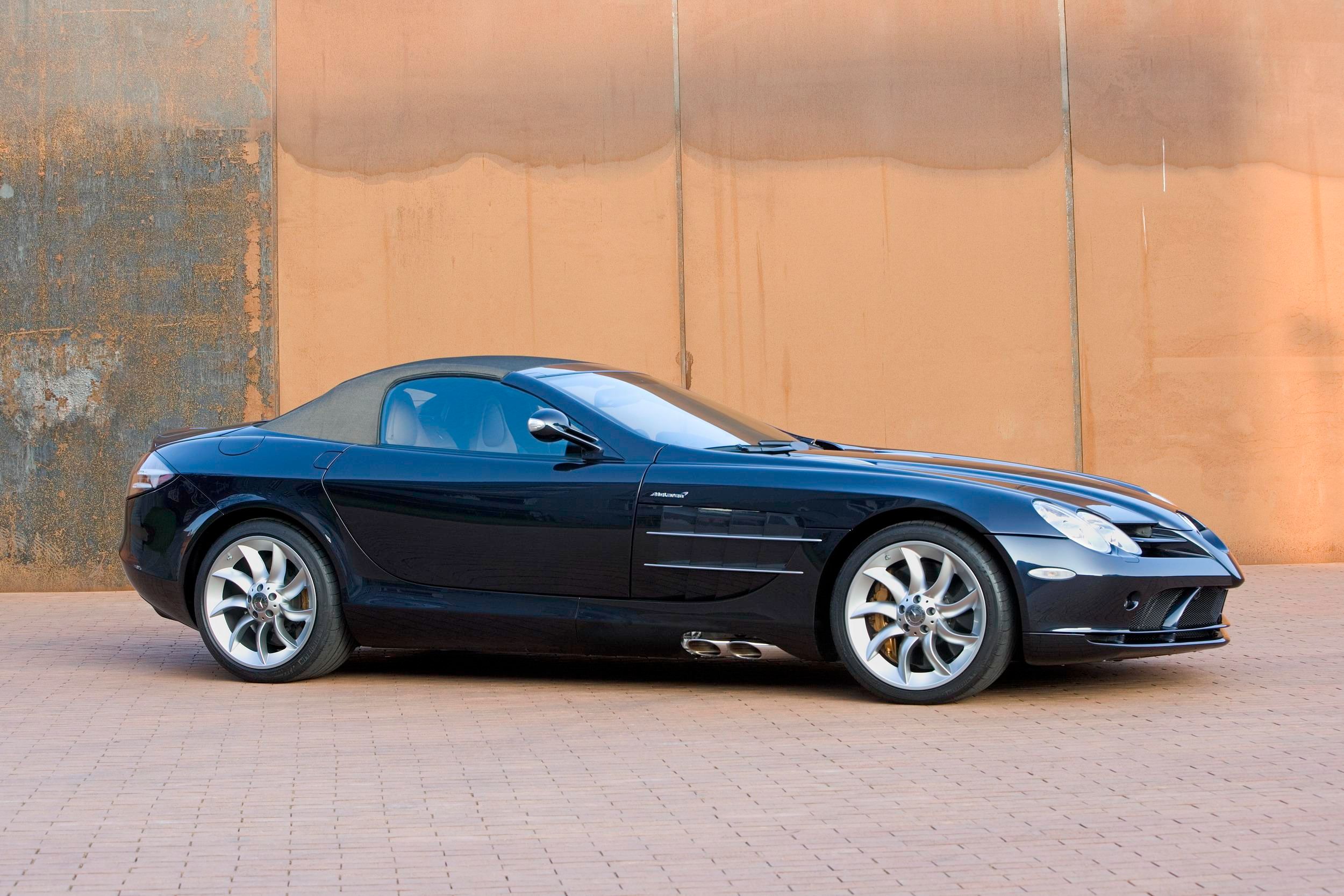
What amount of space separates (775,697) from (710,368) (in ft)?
17.5

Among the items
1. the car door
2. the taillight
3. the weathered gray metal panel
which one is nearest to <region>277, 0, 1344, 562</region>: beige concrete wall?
the weathered gray metal panel

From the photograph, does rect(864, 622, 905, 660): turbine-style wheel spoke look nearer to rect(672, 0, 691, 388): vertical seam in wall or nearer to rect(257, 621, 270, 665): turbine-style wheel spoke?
rect(257, 621, 270, 665): turbine-style wheel spoke

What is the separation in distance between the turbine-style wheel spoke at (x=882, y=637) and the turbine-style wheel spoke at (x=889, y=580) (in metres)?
0.11

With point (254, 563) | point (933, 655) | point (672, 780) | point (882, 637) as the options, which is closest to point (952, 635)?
point (933, 655)

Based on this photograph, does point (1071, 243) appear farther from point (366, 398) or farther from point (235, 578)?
point (235, 578)

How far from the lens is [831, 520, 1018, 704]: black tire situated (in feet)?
19.3

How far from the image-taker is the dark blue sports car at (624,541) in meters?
5.95

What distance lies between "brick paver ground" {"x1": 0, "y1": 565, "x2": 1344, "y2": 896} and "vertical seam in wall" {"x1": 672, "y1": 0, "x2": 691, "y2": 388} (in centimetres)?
434

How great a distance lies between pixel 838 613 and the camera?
19.9ft

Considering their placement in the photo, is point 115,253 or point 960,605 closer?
point 960,605

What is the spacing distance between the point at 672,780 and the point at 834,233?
7263 mm

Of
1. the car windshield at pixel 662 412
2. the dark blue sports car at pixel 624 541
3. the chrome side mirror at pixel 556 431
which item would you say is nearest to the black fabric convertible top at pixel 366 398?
the dark blue sports car at pixel 624 541

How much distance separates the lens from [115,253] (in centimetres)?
1133

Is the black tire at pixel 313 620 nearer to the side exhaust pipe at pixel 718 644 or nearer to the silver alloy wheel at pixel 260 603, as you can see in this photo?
the silver alloy wheel at pixel 260 603
